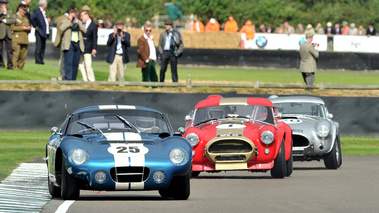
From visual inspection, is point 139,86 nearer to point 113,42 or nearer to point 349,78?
point 113,42

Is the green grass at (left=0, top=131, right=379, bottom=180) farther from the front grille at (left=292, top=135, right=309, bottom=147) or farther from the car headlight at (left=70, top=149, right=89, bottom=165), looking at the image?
the car headlight at (left=70, top=149, right=89, bottom=165)

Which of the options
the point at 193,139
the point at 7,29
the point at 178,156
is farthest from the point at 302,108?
the point at 7,29

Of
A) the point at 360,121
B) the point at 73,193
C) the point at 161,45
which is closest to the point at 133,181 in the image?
the point at 73,193

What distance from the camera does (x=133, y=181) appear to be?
1058 centimetres

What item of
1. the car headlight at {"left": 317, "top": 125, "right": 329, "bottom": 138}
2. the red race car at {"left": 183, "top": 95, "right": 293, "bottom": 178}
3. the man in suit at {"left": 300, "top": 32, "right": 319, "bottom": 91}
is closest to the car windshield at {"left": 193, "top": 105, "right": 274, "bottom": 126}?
the red race car at {"left": 183, "top": 95, "right": 293, "bottom": 178}

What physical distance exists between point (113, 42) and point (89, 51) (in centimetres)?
73

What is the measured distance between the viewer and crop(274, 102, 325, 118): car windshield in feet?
57.4

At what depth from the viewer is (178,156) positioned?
35.5ft

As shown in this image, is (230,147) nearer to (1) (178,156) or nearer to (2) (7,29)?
(1) (178,156)

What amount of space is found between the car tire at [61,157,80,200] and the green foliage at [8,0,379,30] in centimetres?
6665

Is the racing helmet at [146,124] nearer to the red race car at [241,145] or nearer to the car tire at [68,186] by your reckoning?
the car tire at [68,186]

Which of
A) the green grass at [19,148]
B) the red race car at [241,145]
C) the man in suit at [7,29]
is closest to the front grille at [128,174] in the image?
the red race car at [241,145]

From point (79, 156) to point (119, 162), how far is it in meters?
0.45

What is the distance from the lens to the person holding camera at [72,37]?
77.9ft
